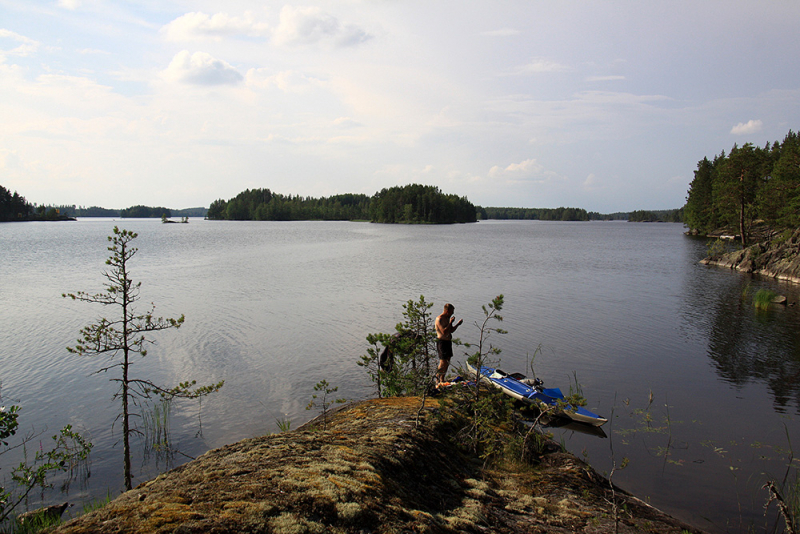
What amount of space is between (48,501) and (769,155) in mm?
100159

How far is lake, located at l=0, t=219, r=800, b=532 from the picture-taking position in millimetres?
10305

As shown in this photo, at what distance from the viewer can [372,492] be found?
5.22m

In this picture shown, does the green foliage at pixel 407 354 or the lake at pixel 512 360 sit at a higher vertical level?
the green foliage at pixel 407 354

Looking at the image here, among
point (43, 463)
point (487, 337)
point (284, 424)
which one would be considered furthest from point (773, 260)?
point (43, 463)

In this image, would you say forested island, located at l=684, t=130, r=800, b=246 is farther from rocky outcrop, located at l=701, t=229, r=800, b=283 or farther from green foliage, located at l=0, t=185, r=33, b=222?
green foliage, located at l=0, t=185, r=33, b=222

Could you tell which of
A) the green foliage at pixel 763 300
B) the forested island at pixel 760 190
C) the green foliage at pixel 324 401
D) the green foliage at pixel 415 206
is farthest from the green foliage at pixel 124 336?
the green foliage at pixel 415 206

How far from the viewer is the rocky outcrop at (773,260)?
A: 3609 centimetres

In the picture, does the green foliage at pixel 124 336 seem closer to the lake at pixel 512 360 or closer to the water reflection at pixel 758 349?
the lake at pixel 512 360

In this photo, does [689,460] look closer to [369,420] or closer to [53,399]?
[369,420]

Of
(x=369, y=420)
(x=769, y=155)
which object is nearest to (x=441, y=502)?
(x=369, y=420)

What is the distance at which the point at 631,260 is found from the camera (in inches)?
2067

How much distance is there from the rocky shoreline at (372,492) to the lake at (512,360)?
296 cm

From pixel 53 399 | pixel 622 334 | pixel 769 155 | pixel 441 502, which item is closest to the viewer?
pixel 441 502

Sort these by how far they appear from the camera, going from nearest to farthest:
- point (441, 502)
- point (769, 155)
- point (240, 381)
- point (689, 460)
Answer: point (441, 502), point (689, 460), point (240, 381), point (769, 155)
